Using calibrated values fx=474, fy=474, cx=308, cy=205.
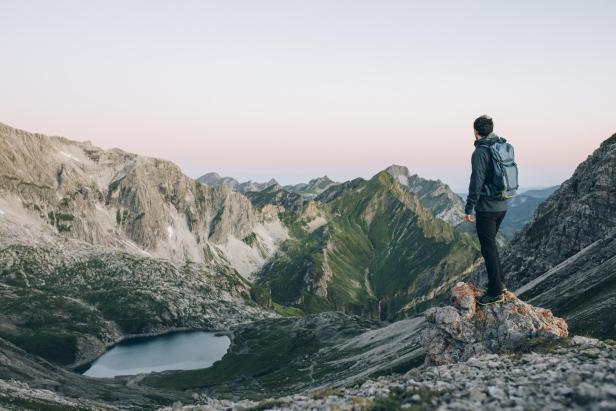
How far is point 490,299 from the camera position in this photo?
98.6 ft

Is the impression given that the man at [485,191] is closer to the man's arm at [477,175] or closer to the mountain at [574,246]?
the man's arm at [477,175]

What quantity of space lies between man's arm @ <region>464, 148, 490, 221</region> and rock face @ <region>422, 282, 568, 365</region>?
9992 millimetres

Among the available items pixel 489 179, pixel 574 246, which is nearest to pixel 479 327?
pixel 489 179

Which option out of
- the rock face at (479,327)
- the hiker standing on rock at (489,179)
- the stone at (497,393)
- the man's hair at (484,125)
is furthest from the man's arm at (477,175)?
the rock face at (479,327)

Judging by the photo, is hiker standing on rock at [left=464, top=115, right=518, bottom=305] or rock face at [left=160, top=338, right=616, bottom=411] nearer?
rock face at [left=160, top=338, right=616, bottom=411]

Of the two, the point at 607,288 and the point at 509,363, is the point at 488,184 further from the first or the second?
the point at 607,288

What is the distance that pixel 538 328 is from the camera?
2855 cm

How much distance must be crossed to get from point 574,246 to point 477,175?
11696cm

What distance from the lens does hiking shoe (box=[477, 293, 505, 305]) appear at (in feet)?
96.5

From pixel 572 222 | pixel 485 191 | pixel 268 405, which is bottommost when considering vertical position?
pixel 268 405

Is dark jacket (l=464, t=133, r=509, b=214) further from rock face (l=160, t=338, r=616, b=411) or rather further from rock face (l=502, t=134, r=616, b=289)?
rock face (l=502, t=134, r=616, b=289)

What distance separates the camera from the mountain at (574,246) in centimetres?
7084

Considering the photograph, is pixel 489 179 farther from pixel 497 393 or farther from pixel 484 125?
pixel 497 393

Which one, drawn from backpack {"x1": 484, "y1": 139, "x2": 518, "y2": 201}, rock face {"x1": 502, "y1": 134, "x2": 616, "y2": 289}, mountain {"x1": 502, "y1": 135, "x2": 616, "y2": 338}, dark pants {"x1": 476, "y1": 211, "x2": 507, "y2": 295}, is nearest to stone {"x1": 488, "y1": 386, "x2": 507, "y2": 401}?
dark pants {"x1": 476, "y1": 211, "x2": 507, "y2": 295}
